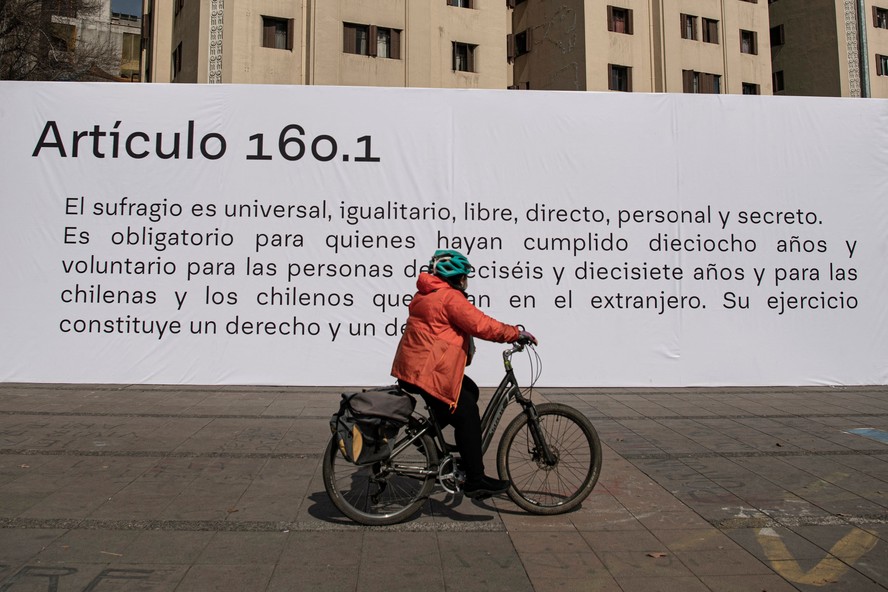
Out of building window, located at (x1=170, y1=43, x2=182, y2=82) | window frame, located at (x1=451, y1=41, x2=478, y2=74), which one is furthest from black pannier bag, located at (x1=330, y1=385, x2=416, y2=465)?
window frame, located at (x1=451, y1=41, x2=478, y2=74)

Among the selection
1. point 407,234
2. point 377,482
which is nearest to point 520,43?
Result: point 407,234

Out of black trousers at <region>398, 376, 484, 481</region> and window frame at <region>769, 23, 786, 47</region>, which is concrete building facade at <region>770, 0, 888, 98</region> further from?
black trousers at <region>398, 376, 484, 481</region>

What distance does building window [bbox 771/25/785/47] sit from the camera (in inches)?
1555

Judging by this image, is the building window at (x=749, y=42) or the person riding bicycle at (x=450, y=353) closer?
the person riding bicycle at (x=450, y=353)

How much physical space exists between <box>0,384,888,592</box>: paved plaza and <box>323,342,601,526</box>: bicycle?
0.49ft

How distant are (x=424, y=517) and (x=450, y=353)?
1.13 metres

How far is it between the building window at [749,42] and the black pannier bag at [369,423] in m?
36.5

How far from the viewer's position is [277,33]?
26219mm

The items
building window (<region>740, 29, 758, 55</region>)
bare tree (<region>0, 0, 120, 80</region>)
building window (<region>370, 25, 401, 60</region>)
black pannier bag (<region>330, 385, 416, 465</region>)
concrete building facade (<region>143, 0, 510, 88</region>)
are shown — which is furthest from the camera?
building window (<region>740, 29, 758, 55</region>)

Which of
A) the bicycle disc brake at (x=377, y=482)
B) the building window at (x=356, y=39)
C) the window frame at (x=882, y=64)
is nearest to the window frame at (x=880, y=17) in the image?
the window frame at (x=882, y=64)

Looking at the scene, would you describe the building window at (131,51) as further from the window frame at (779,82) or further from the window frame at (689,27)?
the window frame at (779,82)

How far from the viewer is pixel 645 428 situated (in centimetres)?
698

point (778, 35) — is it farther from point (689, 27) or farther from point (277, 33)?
point (277, 33)

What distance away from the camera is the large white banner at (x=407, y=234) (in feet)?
28.7
